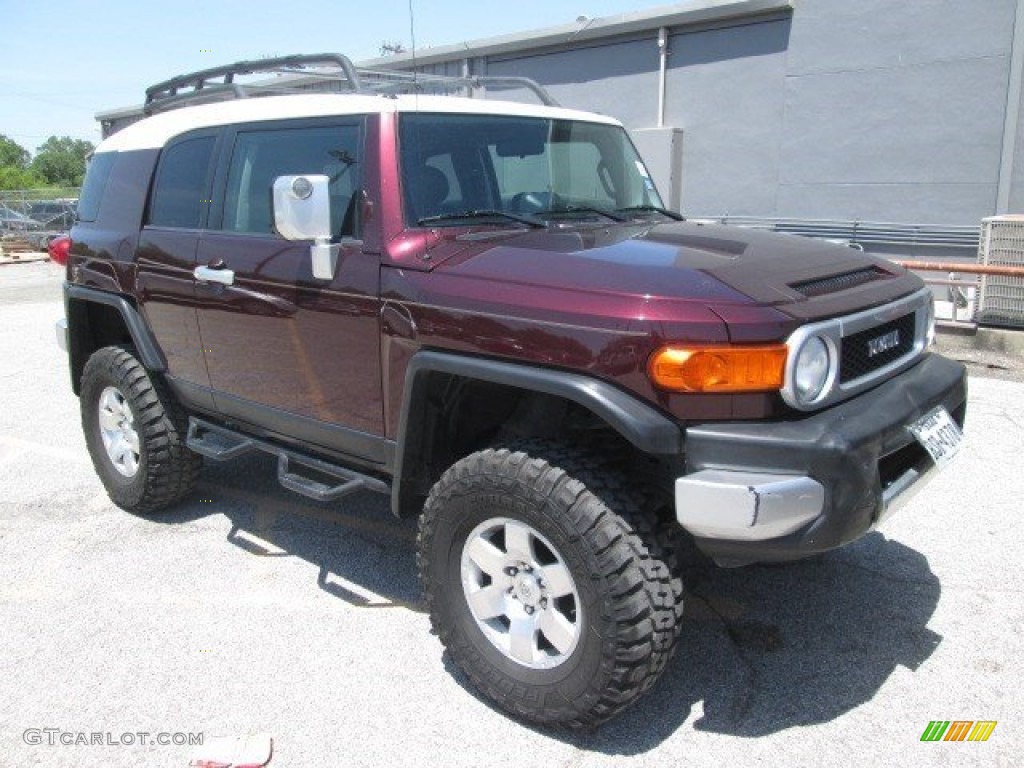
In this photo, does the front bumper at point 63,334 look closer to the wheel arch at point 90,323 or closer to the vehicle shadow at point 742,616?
the wheel arch at point 90,323

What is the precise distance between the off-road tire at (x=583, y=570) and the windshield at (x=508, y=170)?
1.03m

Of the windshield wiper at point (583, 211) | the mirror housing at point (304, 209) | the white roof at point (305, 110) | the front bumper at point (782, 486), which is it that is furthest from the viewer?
the windshield wiper at point (583, 211)

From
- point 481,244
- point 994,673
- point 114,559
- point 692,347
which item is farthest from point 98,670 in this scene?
point 994,673

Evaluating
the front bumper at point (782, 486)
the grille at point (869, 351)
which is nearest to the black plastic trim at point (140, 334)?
the front bumper at point (782, 486)

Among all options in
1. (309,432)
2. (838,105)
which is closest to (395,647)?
(309,432)

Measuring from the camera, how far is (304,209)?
10.1ft

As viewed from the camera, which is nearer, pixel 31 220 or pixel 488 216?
pixel 488 216

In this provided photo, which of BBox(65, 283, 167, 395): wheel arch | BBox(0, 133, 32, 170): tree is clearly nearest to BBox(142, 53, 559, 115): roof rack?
BBox(65, 283, 167, 395): wheel arch

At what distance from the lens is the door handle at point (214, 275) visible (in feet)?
12.3

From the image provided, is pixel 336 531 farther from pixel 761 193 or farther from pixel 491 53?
pixel 491 53

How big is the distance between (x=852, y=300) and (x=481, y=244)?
4.15 ft

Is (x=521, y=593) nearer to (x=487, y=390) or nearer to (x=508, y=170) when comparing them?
(x=487, y=390)

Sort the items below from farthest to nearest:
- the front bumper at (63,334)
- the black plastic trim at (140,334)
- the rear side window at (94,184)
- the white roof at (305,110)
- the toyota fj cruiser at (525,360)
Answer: the front bumper at (63,334)
the rear side window at (94,184)
the black plastic trim at (140,334)
the white roof at (305,110)
the toyota fj cruiser at (525,360)

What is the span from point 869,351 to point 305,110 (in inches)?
93.4
